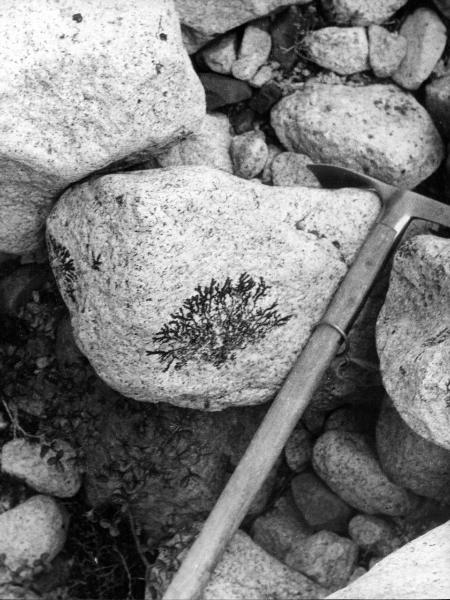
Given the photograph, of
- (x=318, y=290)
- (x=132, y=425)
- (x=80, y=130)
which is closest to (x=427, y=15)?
(x=318, y=290)

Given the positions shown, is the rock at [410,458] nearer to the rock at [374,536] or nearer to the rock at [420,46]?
the rock at [374,536]

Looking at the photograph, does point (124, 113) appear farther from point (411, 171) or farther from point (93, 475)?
point (93, 475)

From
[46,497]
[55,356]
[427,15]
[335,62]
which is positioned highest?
[427,15]

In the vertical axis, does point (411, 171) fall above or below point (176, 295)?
above

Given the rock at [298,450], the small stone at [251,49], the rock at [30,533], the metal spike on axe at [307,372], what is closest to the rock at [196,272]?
the metal spike on axe at [307,372]

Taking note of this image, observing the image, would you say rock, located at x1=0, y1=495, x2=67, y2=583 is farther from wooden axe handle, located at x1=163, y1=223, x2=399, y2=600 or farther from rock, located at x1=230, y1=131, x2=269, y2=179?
rock, located at x1=230, y1=131, x2=269, y2=179

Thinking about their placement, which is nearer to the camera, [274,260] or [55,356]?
[274,260]
